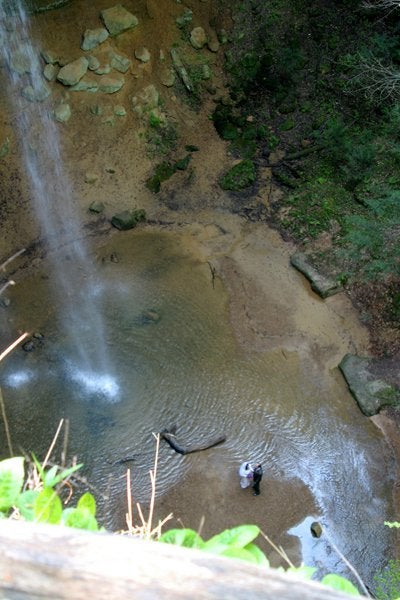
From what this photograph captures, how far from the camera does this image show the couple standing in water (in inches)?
291

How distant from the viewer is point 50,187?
36.9 ft

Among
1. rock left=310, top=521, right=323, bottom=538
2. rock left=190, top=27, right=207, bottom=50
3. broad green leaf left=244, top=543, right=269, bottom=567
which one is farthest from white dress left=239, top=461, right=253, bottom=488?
rock left=190, top=27, right=207, bottom=50

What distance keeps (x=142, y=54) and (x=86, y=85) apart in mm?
1380

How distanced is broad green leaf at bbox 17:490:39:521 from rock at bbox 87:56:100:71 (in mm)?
10884

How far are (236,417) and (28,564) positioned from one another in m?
7.23

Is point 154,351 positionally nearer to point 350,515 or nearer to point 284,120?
point 350,515

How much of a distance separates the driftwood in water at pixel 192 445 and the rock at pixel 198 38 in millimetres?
8529

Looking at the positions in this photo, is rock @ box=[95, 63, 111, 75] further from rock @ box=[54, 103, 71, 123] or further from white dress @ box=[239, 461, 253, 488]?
white dress @ box=[239, 461, 253, 488]

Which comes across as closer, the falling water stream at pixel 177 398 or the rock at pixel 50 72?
the falling water stream at pixel 177 398

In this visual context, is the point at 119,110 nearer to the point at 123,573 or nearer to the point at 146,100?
the point at 146,100

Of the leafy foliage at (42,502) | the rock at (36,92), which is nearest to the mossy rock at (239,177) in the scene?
the rock at (36,92)

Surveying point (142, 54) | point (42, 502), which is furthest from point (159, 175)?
point (42, 502)

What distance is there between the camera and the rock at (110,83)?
11406 millimetres

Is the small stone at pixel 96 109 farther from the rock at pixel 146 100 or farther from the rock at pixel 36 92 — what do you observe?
the rock at pixel 36 92
